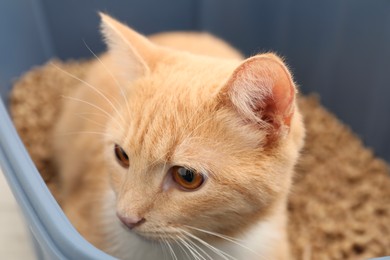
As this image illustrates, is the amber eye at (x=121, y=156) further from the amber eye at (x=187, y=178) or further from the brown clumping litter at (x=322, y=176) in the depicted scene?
the brown clumping litter at (x=322, y=176)

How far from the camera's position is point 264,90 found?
2.75 feet

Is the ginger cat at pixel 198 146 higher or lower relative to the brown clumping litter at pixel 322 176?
lower

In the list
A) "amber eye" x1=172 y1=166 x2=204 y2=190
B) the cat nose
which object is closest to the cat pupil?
"amber eye" x1=172 y1=166 x2=204 y2=190

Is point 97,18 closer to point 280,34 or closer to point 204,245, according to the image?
point 280,34

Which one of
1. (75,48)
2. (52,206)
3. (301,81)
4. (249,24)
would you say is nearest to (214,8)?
(249,24)

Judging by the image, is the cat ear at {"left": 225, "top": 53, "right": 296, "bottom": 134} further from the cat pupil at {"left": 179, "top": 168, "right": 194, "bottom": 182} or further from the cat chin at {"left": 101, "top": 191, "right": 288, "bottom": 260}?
the cat chin at {"left": 101, "top": 191, "right": 288, "bottom": 260}

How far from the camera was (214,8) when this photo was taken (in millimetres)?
1927

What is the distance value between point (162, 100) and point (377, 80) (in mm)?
1027

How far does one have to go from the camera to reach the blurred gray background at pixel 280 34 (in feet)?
5.46

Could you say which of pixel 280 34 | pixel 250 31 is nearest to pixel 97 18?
pixel 250 31

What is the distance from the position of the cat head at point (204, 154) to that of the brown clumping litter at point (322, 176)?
0.58 m

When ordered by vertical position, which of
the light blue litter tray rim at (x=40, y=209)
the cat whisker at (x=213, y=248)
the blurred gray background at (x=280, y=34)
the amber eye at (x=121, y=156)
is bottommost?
the light blue litter tray rim at (x=40, y=209)

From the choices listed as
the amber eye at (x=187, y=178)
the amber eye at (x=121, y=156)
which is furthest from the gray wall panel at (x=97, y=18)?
the amber eye at (x=187, y=178)

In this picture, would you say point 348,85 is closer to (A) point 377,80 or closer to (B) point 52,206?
(A) point 377,80
